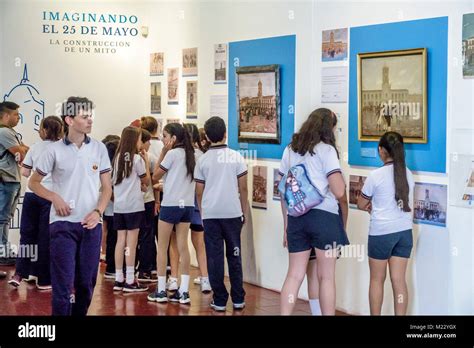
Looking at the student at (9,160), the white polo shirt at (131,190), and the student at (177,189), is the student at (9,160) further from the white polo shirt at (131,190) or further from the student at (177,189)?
the student at (177,189)

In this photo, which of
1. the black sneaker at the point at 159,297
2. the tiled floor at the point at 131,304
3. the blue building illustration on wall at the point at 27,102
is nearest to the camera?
the tiled floor at the point at 131,304

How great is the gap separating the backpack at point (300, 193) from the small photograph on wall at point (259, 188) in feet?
7.22

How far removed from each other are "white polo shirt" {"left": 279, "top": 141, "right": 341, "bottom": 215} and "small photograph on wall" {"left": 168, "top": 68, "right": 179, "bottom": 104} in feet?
13.1

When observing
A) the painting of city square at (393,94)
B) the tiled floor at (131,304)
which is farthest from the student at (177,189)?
the painting of city square at (393,94)

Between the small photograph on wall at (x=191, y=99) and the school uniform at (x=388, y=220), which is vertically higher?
the small photograph on wall at (x=191, y=99)

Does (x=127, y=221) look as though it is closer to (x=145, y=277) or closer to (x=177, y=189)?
(x=177, y=189)

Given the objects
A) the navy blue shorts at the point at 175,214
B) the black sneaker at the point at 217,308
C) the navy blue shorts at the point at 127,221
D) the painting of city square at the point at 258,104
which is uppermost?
the painting of city square at the point at 258,104

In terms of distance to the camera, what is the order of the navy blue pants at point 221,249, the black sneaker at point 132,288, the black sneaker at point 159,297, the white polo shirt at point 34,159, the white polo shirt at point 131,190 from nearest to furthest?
1. the navy blue pants at point 221,249
2. the white polo shirt at point 34,159
3. the black sneaker at point 159,297
4. the white polo shirt at point 131,190
5. the black sneaker at point 132,288

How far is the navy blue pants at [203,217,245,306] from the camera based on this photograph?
6543 mm

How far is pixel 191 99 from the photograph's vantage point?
884 centimetres

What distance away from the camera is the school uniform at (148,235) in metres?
7.61
